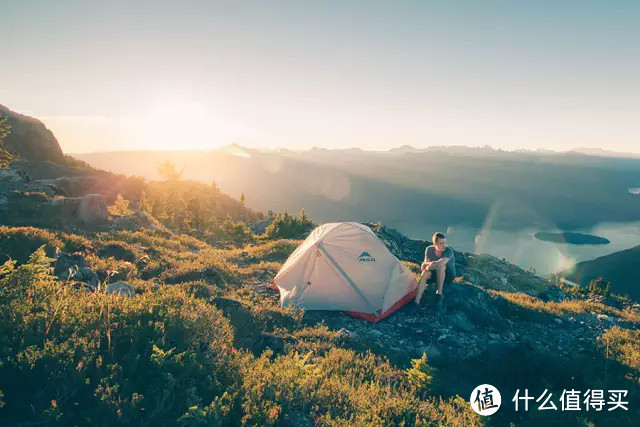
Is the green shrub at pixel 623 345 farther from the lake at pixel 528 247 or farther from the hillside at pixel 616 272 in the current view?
the lake at pixel 528 247

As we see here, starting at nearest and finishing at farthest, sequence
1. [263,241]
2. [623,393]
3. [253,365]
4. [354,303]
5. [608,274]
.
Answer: [253,365]
[623,393]
[354,303]
[263,241]
[608,274]

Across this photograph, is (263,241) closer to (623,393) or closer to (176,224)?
(176,224)

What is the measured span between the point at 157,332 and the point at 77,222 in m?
15.9

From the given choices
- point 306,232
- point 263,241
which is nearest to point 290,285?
point 263,241

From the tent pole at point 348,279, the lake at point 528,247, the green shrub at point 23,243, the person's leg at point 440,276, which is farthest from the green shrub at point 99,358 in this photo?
the lake at point 528,247

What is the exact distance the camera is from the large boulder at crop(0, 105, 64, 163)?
3553cm

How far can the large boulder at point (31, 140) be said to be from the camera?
35531 mm

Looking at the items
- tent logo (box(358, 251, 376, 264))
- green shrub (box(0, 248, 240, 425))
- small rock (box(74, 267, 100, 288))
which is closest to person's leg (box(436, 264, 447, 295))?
tent logo (box(358, 251, 376, 264))

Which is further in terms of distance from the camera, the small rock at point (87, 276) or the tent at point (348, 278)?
the tent at point (348, 278)

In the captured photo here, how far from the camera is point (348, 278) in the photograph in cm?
1061

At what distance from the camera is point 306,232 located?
2786cm

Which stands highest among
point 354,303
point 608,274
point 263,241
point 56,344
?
point 56,344

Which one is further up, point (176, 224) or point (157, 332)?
point (157, 332)

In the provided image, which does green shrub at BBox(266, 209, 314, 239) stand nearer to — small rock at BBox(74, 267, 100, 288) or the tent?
the tent
